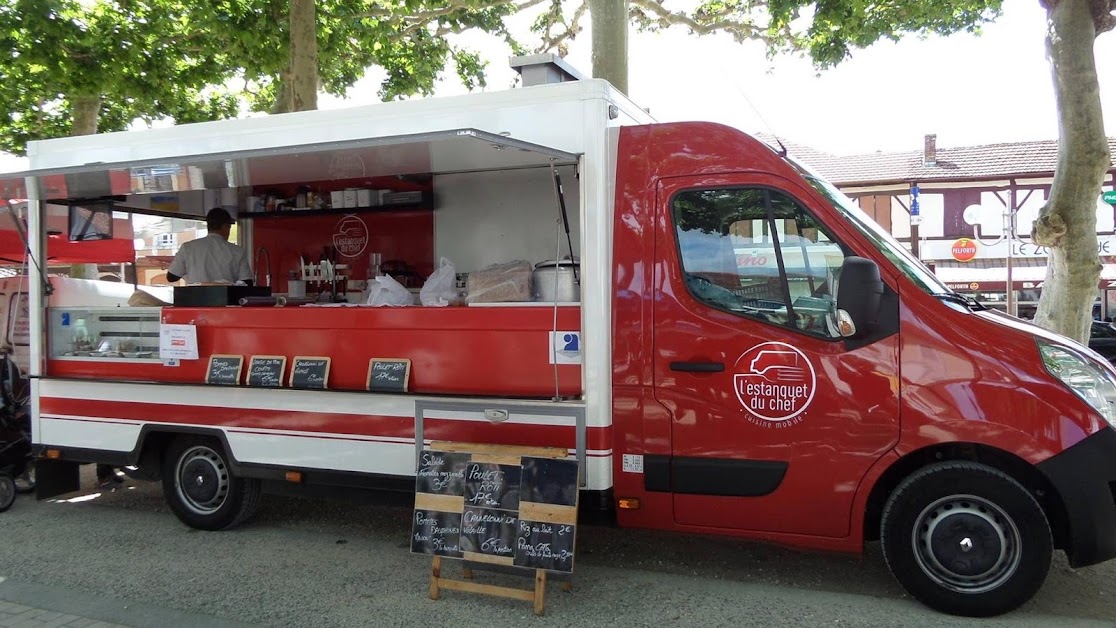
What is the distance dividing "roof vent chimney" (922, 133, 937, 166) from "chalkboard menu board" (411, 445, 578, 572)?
2614 centimetres

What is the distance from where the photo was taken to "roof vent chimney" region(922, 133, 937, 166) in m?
26.9

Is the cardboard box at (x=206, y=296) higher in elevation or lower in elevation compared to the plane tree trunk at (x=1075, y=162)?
lower

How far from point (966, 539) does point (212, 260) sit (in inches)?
227

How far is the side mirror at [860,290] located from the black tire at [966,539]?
0.81 metres

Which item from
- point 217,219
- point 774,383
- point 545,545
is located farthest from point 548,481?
point 217,219

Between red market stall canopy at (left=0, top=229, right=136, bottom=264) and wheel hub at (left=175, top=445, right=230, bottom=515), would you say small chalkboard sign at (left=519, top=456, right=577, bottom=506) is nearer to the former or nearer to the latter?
wheel hub at (left=175, top=445, right=230, bottom=515)

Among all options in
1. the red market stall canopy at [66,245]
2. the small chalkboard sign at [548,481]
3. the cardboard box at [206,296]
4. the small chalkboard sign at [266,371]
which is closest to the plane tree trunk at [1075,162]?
the small chalkboard sign at [548,481]

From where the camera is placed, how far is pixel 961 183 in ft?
84.4

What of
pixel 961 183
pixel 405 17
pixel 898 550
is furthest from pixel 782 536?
pixel 961 183

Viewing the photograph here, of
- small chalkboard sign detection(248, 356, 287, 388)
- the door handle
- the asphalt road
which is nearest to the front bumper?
the asphalt road

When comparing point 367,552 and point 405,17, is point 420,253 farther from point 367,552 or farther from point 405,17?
point 405,17

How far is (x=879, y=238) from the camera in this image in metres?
4.38

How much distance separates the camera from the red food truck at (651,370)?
393 cm

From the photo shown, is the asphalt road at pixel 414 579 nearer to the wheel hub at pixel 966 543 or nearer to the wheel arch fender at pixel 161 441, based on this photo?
the wheel hub at pixel 966 543
